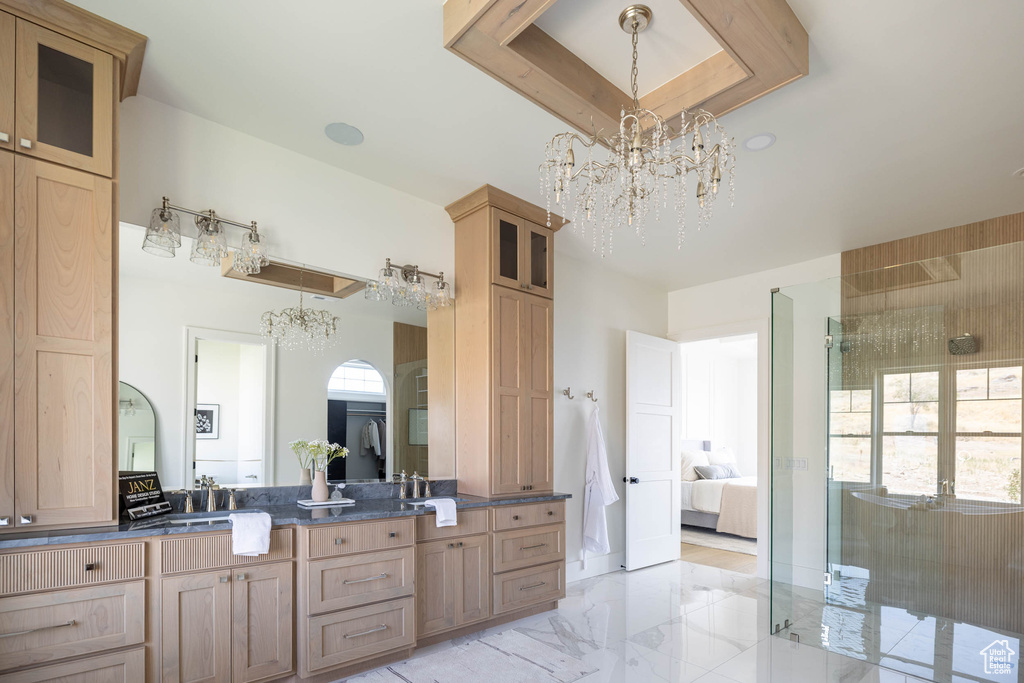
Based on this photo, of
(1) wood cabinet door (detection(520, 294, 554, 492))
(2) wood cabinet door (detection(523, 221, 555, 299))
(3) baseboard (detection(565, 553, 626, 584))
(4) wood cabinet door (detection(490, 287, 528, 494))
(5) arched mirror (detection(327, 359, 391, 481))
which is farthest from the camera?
(3) baseboard (detection(565, 553, 626, 584))

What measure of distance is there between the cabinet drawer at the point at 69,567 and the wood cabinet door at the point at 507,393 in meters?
1.95

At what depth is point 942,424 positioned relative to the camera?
3.02 metres

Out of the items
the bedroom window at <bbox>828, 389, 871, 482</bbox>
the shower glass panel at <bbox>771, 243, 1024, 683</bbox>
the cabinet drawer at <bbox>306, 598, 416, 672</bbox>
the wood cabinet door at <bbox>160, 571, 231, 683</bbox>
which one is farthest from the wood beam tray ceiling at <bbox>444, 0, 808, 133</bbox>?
the cabinet drawer at <bbox>306, 598, 416, 672</bbox>

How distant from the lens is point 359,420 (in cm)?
352

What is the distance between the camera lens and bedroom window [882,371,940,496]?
3.05 m

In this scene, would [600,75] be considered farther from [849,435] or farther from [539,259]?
[849,435]

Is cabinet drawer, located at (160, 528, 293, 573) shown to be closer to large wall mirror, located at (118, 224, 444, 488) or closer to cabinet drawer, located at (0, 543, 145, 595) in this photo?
cabinet drawer, located at (0, 543, 145, 595)

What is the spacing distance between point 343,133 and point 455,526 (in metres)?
2.28

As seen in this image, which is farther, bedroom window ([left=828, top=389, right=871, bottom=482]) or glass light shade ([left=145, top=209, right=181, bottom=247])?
bedroom window ([left=828, top=389, right=871, bottom=482])

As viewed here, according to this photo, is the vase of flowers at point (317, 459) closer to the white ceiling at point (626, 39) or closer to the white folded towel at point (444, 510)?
the white folded towel at point (444, 510)

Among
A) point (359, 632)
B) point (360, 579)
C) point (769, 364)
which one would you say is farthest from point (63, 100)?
point (769, 364)

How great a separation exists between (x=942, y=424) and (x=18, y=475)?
4160 millimetres

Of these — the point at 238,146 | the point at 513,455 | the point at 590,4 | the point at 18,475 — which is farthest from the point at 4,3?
the point at 513,455

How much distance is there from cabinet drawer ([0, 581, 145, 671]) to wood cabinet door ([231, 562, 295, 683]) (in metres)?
0.37
